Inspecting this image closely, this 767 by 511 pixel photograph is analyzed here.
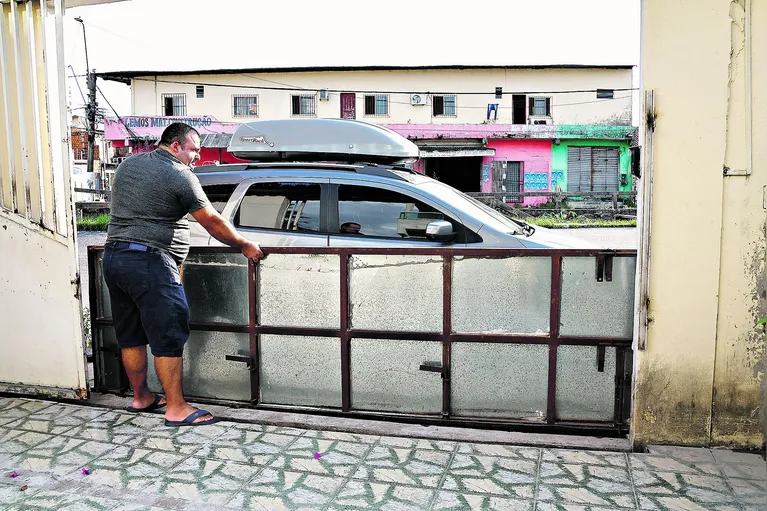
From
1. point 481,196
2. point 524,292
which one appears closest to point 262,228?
point 524,292

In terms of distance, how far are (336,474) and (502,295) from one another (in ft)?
4.99

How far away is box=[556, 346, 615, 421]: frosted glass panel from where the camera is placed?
14.1 ft

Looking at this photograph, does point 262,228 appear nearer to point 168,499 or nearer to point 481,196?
point 168,499

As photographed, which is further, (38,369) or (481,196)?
(481,196)

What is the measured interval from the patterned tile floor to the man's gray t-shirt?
124 centimetres

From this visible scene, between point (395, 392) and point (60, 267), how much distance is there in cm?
251

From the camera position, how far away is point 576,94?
3394 cm

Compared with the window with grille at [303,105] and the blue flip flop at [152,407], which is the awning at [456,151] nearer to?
the window with grille at [303,105]

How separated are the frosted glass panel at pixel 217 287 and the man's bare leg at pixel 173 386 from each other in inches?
17.5

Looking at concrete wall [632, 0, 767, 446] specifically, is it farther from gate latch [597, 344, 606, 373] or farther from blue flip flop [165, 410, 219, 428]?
blue flip flop [165, 410, 219, 428]

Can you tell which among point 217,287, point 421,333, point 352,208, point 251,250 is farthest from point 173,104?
point 421,333

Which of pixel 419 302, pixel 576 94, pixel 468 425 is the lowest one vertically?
pixel 468 425

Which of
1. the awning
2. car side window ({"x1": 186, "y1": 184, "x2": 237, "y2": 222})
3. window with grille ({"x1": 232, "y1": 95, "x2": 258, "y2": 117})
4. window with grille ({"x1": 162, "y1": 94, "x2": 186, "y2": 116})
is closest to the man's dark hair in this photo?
car side window ({"x1": 186, "y1": 184, "x2": 237, "y2": 222})

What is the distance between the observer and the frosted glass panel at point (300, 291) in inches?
182
